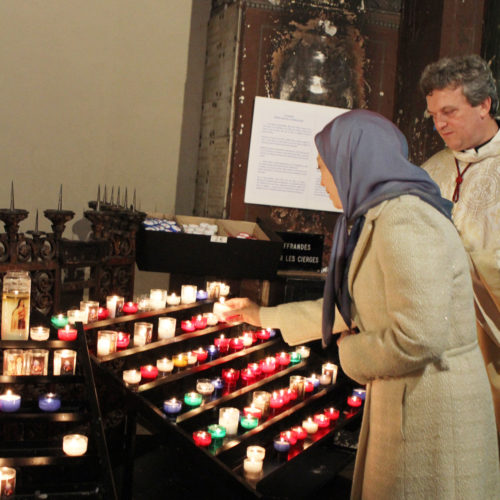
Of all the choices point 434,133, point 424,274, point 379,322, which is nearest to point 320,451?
point 379,322

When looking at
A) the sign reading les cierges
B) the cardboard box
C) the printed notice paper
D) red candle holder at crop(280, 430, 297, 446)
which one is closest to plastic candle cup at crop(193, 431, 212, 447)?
red candle holder at crop(280, 430, 297, 446)

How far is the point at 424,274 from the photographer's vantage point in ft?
5.39

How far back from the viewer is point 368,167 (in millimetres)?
1806

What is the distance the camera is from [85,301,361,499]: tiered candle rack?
231cm

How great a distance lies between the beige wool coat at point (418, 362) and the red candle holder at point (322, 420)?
3.46 ft

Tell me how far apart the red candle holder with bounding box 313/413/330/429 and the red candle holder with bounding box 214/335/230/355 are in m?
0.57

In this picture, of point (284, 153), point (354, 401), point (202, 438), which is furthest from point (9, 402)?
point (284, 153)

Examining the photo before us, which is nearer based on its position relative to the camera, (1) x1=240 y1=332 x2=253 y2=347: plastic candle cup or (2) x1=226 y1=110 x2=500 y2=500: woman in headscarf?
(2) x1=226 y1=110 x2=500 y2=500: woman in headscarf

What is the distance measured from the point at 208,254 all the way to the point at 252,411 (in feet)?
4.11

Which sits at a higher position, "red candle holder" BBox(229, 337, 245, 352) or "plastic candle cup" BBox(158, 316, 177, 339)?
"plastic candle cup" BBox(158, 316, 177, 339)

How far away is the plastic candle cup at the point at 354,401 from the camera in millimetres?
3271

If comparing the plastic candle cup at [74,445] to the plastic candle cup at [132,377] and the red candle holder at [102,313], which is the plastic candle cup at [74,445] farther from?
the red candle holder at [102,313]

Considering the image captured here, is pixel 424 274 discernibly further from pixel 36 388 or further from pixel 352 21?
pixel 352 21

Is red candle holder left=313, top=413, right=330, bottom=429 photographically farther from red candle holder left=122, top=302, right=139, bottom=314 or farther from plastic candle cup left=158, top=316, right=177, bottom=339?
red candle holder left=122, top=302, right=139, bottom=314
